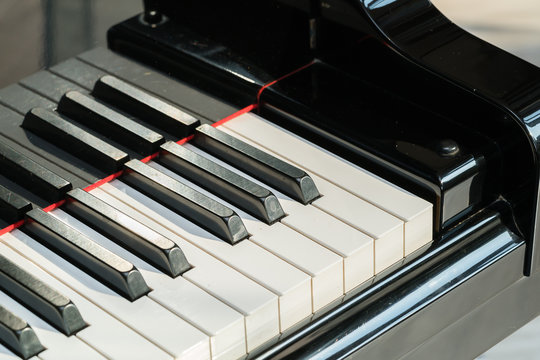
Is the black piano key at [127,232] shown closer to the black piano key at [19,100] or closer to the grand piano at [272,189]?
the grand piano at [272,189]

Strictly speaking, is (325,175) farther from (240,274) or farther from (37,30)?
(37,30)

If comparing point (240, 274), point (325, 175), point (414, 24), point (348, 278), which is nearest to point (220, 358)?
point (240, 274)

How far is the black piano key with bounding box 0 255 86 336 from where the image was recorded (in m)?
1.35

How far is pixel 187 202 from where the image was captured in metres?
1.56

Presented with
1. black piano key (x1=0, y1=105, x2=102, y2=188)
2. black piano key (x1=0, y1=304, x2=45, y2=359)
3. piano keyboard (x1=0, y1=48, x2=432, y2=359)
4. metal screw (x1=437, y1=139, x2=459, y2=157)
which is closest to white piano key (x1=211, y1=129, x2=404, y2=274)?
piano keyboard (x1=0, y1=48, x2=432, y2=359)

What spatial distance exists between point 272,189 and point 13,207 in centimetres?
39

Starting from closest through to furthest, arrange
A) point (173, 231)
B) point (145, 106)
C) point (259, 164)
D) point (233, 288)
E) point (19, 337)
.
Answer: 1. point (19, 337)
2. point (233, 288)
3. point (173, 231)
4. point (259, 164)
5. point (145, 106)

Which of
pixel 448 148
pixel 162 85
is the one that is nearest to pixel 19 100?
pixel 162 85

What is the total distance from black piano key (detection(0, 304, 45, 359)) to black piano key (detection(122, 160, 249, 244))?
1.05 feet

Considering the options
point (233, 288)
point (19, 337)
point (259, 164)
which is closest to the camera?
point (19, 337)

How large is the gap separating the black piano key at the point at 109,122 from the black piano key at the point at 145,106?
3 centimetres

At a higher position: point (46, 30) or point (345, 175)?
point (46, 30)

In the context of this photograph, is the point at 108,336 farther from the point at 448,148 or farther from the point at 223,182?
the point at 448,148

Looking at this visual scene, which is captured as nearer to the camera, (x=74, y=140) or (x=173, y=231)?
(x=173, y=231)
